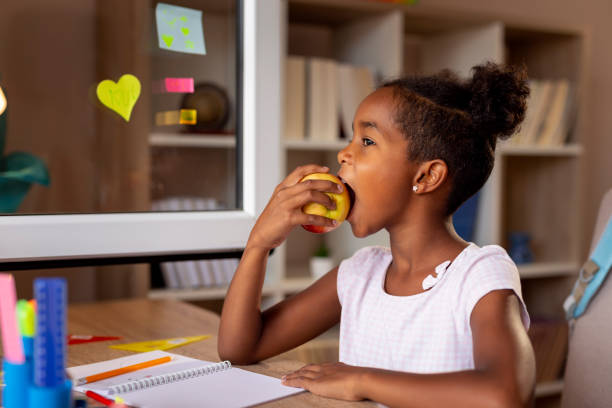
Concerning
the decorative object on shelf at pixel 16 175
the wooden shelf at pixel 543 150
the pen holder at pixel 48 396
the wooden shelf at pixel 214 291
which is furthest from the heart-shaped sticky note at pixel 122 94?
the wooden shelf at pixel 543 150

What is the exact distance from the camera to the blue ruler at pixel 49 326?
0.47 m

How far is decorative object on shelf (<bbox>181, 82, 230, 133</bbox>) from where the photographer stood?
108 centimetres

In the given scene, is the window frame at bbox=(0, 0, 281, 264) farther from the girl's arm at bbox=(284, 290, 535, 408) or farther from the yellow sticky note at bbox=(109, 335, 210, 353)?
the girl's arm at bbox=(284, 290, 535, 408)

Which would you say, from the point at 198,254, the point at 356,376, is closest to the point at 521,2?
the point at 198,254

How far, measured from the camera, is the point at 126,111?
104 cm

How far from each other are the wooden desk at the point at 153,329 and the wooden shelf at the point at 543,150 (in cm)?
126

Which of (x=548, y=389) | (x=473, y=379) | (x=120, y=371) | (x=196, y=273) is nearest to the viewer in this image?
(x=473, y=379)

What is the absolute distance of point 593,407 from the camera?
38.7 inches

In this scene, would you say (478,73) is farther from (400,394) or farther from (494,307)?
(400,394)

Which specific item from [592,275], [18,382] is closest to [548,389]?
[592,275]

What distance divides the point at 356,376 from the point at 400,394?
53 mm

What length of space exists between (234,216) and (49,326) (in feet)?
1.91

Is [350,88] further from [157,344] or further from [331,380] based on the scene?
[331,380]

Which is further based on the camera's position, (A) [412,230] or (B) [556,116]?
(B) [556,116]
